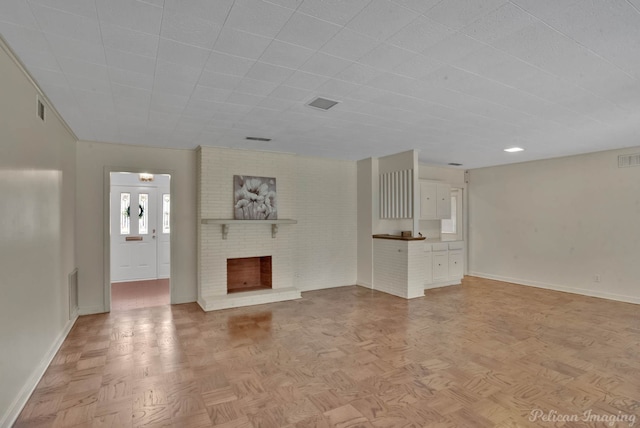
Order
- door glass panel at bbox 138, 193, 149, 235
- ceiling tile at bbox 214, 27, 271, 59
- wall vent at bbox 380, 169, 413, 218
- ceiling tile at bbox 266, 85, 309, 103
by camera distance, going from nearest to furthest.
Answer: ceiling tile at bbox 214, 27, 271, 59, ceiling tile at bbox 266, 85, 309, 103, wall vent at bbox 380, 169, 413, 218, door glass panel at bbox 138, 193, 149, 235

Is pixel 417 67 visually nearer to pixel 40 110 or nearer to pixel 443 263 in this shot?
pixel 40 110

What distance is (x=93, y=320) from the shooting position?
4.67 m

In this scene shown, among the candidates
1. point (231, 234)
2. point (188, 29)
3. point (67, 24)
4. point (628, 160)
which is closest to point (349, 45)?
point (188, 29)

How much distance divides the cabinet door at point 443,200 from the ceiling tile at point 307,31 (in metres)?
5.75

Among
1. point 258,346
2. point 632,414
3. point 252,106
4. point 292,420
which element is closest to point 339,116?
point 252,106

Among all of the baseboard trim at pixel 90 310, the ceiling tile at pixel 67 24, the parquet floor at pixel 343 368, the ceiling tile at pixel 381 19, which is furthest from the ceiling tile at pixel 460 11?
the baseboard trim at pixel 90 310

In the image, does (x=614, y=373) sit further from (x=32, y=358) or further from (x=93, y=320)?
(x=93, y=320)

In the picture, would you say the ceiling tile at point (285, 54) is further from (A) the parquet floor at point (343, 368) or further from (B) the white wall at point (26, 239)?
(A) the parquet floor at point (343, 368)

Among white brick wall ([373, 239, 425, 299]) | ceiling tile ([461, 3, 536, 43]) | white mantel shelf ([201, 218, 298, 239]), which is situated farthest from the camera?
white brick wall ([373, 239, 425, 299])

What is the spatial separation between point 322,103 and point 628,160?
5.49 metres

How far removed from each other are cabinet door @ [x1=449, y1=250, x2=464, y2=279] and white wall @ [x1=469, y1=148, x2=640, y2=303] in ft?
3.14

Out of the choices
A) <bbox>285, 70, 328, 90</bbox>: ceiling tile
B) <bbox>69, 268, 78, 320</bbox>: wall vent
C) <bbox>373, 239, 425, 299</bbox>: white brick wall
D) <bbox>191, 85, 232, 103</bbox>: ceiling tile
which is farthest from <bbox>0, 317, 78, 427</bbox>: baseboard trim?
<bbox>373, 239, 425, 299</bbox>: white brick wall

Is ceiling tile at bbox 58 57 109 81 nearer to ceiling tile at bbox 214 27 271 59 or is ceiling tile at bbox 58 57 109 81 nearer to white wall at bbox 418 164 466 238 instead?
ceiling tile at bbox 214 27 271 59

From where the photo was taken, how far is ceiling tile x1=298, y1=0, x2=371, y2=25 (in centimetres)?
179
